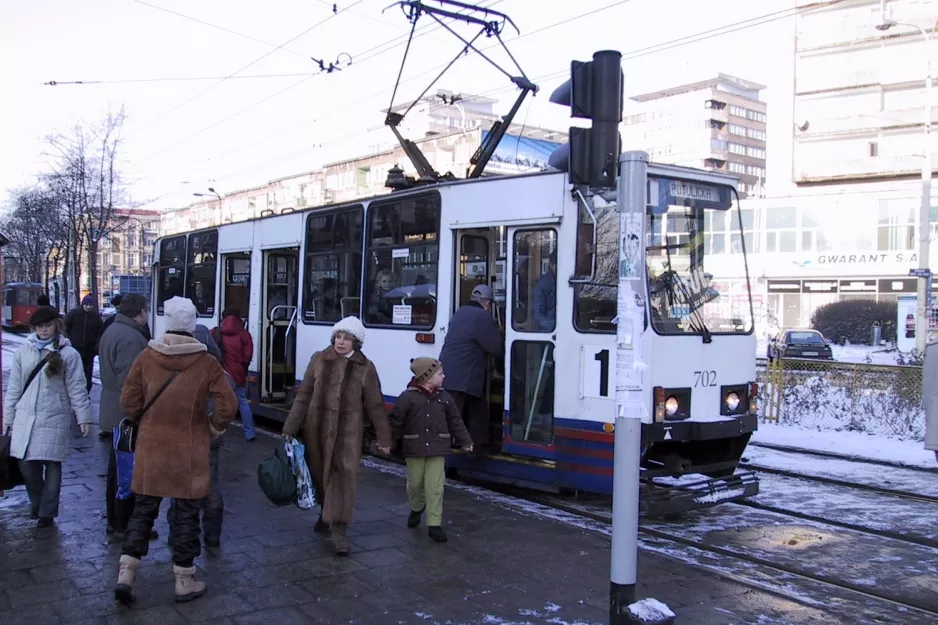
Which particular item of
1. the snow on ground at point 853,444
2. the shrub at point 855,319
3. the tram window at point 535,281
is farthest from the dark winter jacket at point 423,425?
the shrub at point 855,319

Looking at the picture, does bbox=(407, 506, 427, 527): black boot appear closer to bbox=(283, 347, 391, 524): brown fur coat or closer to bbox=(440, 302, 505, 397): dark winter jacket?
bbox=(283, 347, 391, 524): brown fur coat

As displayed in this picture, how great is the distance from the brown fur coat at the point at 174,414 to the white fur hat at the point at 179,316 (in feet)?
0.23

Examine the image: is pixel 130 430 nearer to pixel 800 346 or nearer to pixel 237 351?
pixel 237 351

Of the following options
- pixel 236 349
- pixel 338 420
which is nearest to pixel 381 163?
pixel 236 349

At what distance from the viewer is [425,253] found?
9055 millimetres

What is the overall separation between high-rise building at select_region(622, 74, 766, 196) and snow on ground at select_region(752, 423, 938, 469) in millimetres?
77558

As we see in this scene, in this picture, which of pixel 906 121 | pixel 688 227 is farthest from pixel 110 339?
pixel 906 121

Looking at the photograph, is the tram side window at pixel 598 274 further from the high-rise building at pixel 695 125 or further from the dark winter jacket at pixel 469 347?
the high-rise building at pixel 695 125

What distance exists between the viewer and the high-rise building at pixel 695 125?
8888 cm

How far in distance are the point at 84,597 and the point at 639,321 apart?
11.8 feet

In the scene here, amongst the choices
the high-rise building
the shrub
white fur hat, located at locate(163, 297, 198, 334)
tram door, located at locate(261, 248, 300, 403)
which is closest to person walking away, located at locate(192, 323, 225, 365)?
white fur hat, located at locate(163, 297, 198, 334)

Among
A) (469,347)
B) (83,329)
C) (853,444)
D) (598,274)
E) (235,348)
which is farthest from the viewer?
(83,329)

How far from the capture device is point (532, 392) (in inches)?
308

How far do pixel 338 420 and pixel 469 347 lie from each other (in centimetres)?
209
